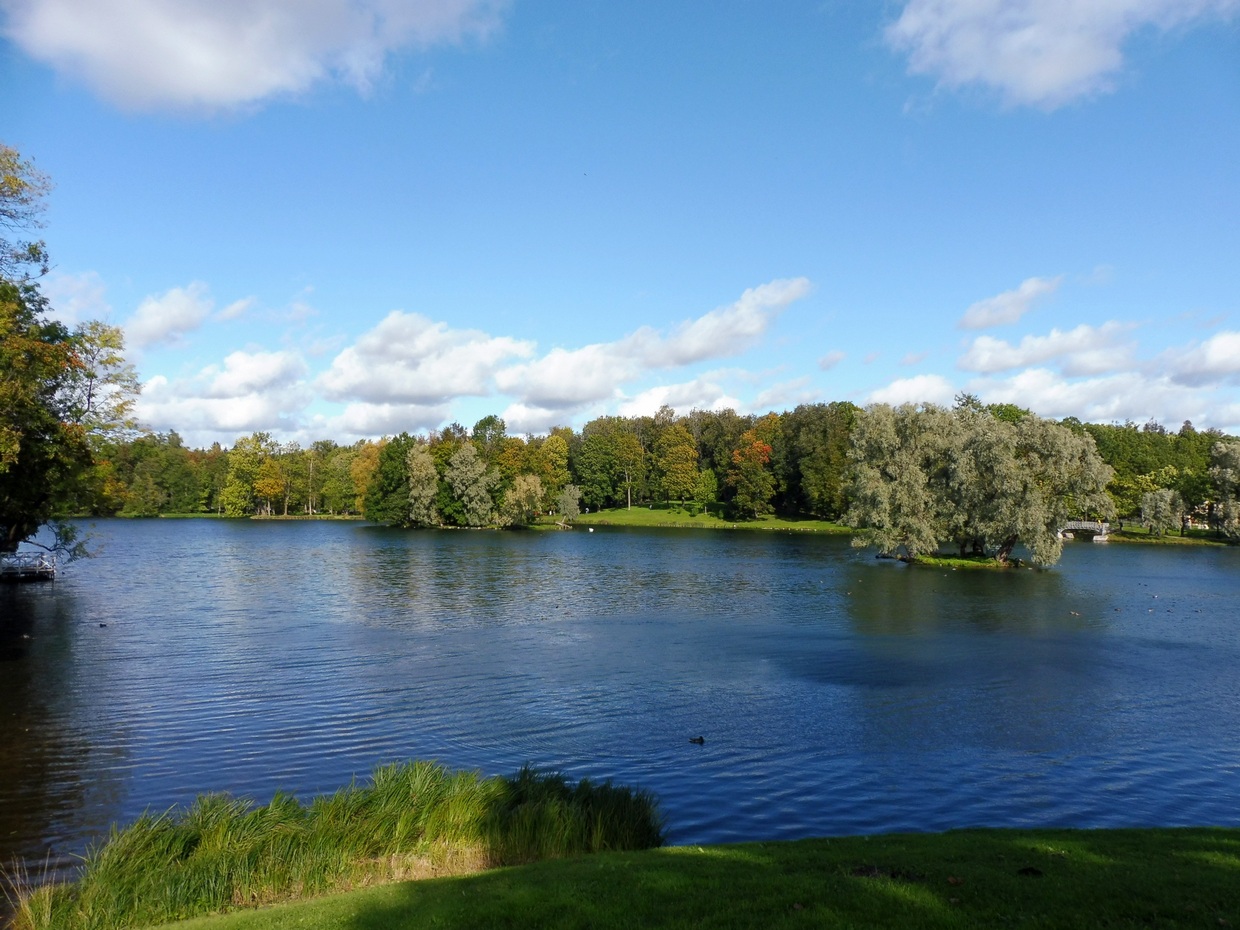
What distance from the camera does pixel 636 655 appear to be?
29.8 meters

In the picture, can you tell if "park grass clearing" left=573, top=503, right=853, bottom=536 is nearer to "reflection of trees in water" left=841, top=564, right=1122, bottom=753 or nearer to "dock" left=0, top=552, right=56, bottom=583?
"reflection of trees in water" left=841, top=564, right=1122, bottom=753

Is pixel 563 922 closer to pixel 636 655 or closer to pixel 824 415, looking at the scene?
pixel 636 655

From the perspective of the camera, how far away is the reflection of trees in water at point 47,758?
13.4m

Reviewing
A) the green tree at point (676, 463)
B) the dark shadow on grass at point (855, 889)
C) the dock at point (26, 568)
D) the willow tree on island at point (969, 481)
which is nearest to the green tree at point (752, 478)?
the green tree at point (676, 463)

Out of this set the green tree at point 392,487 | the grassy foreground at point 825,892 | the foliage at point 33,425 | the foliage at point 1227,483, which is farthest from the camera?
the green tree at point 392,487

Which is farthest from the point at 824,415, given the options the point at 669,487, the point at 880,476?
the point at 880,476

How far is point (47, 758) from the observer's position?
1739 centimetres

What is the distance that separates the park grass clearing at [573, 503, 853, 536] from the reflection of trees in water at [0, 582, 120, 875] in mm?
92813

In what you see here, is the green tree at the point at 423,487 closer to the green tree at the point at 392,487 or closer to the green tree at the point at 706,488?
the green tree at the point at 392,487

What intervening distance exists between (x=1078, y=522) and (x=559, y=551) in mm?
77325

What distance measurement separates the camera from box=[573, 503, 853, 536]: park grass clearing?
381ft

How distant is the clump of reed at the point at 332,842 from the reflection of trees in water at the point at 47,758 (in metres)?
1.75

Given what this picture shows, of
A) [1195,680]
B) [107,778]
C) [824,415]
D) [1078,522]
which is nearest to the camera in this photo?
[107,778]

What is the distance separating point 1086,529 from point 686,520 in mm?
54906
